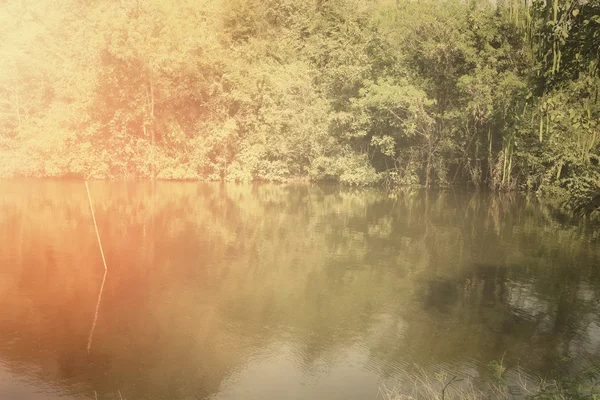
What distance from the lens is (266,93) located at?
2032 inches

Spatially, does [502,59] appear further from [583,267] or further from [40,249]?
[40,249]

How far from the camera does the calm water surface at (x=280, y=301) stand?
39.7 feet

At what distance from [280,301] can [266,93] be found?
1457 inches

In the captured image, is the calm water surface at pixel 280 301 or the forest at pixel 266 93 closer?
the calm water surface at pixel 280 301

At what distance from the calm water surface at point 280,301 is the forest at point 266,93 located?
14.1 meters

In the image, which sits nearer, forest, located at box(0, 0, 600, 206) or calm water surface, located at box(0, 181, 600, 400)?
calm water surface, located at box(0, 181, 600, 400)

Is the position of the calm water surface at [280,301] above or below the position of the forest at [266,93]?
below

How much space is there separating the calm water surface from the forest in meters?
14.1

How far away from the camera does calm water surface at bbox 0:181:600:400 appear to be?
12102 mm

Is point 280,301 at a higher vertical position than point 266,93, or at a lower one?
lower

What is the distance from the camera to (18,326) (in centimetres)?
1431

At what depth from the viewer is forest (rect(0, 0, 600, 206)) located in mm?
43250

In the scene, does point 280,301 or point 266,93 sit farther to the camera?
point 266,93

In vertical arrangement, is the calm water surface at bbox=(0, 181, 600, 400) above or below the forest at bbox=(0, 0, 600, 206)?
below
